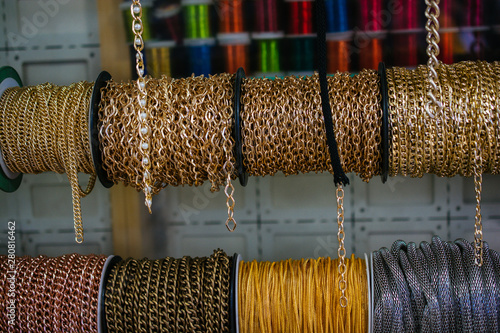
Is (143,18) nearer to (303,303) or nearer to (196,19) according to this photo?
(196,19)

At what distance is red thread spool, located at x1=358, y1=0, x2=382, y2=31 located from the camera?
1378 millimetres

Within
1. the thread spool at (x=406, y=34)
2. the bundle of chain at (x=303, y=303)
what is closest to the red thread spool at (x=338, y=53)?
the thread spool at (x=406, y=34)

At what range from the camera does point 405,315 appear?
112cm

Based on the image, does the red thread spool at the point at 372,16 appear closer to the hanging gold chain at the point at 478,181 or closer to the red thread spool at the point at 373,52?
the red thread spool at the point at 373,52

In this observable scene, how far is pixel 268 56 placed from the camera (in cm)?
141

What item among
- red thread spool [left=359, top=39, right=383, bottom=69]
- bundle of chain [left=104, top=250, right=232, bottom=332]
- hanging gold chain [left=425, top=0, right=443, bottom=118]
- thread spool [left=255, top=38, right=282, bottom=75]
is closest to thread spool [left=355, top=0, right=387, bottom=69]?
red thread spool [left=359, top=39, right=383, bottom=69]

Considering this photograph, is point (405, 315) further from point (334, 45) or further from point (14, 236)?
point (14, 236)

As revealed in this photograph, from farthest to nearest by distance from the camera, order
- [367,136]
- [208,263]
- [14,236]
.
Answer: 1. [14,236]
2. [208,263]
3. [367,136]

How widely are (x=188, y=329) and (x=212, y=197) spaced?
0.46 metres

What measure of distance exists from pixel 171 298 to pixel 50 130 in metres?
0.52

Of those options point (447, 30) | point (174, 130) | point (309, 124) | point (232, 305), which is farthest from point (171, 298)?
point (447, 30)

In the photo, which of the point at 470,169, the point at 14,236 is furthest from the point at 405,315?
the point at 14,236

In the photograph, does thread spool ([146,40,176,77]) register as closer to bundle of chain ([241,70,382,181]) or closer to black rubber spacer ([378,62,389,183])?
bundle of chain ([241,70,382,181])

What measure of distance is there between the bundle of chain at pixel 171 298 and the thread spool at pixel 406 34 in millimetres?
805
